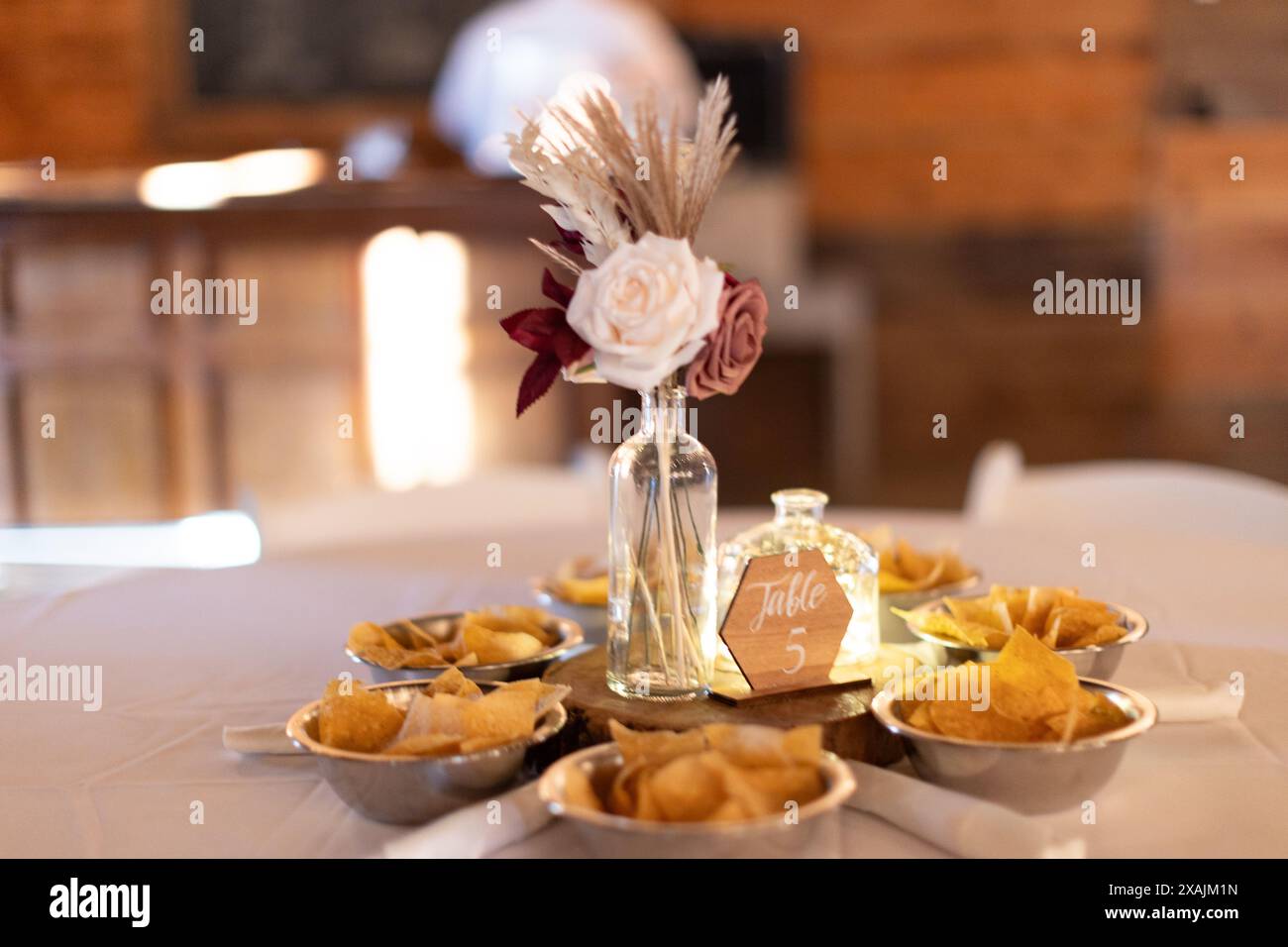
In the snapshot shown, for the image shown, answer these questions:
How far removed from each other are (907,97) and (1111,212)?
0.94 m

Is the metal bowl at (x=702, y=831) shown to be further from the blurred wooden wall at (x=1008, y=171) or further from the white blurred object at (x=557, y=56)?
the blurred wooden wall at (x=1008, y=171)

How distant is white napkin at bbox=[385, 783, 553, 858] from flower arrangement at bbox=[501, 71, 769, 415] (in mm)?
286

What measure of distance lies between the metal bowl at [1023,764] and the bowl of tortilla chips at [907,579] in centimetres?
32

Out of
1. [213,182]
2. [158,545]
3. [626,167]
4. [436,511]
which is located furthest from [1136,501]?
[213,182]

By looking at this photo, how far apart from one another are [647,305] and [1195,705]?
0.56 metres

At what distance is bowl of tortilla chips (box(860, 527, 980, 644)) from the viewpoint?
1263 mm

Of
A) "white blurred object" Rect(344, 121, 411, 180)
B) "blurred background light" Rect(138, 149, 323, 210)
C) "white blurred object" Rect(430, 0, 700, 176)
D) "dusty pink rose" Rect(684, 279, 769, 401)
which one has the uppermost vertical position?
"white blurred object" Rect(430, 0, 700, 176)

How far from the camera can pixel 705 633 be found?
1.06 m

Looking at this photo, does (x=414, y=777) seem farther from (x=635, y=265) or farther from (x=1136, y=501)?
(x=1136, y=501)

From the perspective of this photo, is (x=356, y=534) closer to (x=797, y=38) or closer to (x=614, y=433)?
(x=614, y=433)

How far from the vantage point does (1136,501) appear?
238 cm

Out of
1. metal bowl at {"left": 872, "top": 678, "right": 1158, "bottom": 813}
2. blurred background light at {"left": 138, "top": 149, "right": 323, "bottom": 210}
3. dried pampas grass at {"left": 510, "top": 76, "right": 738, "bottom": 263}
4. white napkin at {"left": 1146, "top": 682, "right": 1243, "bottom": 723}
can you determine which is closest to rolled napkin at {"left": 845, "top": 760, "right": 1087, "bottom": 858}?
metal bowl at {"left": 872, "top": 678, "right": 1158, "bottom": 813}

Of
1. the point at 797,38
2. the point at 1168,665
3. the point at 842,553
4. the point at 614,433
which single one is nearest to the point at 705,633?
the point at 842,553

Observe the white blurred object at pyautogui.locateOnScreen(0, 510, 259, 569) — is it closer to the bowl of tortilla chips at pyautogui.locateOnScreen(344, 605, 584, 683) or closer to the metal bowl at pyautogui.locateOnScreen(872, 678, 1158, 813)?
the bowl of tortilla chips at pyautogui.locateOnScreen(344, 605, 584, 683)
